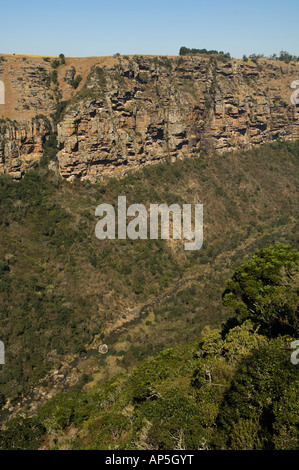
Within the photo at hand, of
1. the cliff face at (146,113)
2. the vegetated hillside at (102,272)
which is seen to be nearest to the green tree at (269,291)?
the vegetated hillside at (102,272)

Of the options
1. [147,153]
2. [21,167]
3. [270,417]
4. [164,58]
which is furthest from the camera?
[164,58]

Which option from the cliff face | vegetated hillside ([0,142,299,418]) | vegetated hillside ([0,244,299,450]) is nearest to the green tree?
vegetated hillside ([0,244,299,450])

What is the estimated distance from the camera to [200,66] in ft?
314

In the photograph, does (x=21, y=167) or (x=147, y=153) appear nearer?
(x=21, y=167)

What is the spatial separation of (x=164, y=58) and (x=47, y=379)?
8307cm

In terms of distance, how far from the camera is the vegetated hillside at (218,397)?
16656mm

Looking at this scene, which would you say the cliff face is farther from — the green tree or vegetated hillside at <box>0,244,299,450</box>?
vegetated hillside at <box>0,244,299,450</box>

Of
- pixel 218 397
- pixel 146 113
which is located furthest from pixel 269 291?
pixel 146 113

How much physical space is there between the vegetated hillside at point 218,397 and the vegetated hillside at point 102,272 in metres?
14.3

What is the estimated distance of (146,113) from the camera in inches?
3231

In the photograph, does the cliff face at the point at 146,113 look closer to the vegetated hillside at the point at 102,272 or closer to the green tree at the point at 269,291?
the vegetated hillside at the point at 102,272

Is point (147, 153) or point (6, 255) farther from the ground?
point (147, 153)
